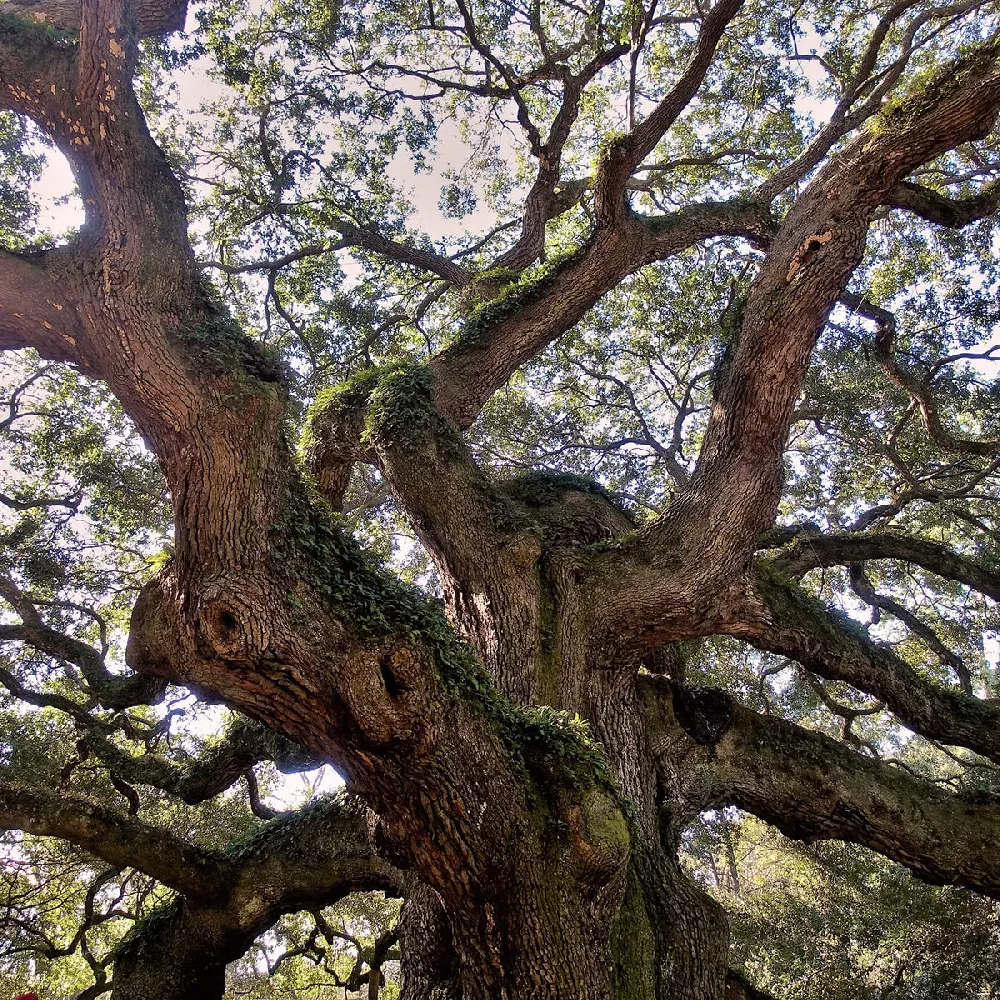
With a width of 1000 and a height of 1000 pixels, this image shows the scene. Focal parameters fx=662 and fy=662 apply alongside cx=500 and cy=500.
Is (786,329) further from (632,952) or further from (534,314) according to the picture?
(632,952)

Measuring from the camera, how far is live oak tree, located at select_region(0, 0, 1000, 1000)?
126 inches

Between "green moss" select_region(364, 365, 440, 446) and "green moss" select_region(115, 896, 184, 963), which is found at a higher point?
"green moss" select_region(364, 365, 440, 446)

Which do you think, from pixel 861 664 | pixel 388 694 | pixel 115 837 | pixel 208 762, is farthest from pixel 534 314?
pixel 115 837

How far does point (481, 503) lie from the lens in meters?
5.22

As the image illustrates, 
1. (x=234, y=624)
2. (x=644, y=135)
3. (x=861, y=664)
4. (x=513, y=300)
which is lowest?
(x=234, y=624)

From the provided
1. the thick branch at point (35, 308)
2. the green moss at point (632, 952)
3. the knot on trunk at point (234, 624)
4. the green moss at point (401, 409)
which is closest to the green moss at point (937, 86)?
the green moss at point (401, 409)

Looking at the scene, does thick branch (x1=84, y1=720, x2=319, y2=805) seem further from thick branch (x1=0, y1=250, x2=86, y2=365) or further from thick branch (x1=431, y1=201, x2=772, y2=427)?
thick branch (x1=0, y1=250, x2=86, y2=365)

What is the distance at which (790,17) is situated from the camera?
8.66 meters

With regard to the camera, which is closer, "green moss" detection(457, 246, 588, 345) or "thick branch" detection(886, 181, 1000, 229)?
"thick branch" detection(886, 181, 1000, 229)

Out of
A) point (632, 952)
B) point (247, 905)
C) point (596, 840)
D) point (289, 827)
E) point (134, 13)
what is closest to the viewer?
point (596, 840)

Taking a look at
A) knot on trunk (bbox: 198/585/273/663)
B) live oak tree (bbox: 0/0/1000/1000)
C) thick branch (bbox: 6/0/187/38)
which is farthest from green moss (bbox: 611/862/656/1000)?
thick branch (bbox: 6/0/187/38)

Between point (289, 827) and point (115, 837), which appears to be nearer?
point (115, 837)

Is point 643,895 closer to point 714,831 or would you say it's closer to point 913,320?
point 714,831

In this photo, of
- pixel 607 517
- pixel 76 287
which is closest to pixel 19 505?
pixel 76 287
